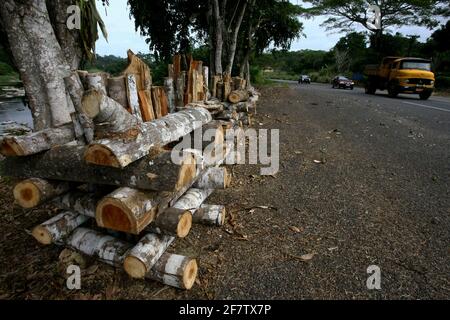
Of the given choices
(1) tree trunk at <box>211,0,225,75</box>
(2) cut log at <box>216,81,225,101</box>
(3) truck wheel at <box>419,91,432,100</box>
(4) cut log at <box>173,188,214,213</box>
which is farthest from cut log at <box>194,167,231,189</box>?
(3) truck wheel at <box>419,91,432,100</box>

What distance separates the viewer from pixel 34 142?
2.12 m

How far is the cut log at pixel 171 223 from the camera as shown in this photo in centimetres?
216

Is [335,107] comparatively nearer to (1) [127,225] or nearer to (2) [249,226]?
(2) [249,226]

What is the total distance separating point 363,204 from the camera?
335 cm

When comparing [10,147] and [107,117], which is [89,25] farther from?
[107,117]

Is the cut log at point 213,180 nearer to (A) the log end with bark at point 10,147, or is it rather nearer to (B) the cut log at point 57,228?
(B) the cut log at point 57,228

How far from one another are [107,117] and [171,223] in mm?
900

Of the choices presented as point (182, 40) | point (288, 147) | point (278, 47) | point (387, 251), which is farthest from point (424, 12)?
point (387, 251)

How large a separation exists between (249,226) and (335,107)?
856 cm

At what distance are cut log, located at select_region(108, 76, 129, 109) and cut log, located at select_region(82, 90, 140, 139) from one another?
1.14 feet

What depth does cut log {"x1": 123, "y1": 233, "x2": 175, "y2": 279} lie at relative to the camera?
2.04m
